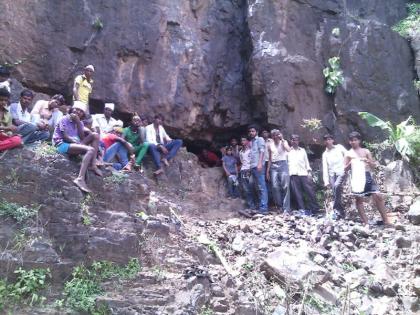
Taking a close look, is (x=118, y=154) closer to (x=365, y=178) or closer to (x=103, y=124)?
(x=103, y=124)

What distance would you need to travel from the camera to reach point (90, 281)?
6.05 m

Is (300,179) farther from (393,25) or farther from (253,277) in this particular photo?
(393,25)

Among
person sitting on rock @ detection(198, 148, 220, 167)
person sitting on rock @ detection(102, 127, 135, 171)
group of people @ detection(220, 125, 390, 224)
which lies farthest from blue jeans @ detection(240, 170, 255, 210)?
person sitting on rock @ detection(102, 127, 135, 171)

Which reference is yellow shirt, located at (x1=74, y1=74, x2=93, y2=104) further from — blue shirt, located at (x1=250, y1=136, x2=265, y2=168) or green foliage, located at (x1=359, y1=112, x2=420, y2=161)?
green foliage, located at (x1=359, y1=112, x2=420, y2=161)

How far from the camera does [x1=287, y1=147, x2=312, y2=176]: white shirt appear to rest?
10.5 metres

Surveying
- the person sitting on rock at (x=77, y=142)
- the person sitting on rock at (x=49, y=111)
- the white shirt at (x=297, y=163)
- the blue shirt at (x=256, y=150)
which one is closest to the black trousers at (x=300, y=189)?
the white shirt at (x=297, y=163)

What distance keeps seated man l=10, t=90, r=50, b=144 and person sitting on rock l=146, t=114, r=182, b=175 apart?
2808mm

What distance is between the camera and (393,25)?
51.5 feet

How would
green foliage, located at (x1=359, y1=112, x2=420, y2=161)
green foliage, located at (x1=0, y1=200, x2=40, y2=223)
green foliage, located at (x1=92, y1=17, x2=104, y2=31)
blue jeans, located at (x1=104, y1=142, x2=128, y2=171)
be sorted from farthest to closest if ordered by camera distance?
green foliage, located at (x1=92, y1=17, x2=104, y2=31), green foliage, located at (x1=359, y1=112, x2=420, y2=161), blue jeans, located at (x1=104, y1=142, x2=128, y2=171), green foliage, located at (x1=0, y1=200, x2=40, y2=223)

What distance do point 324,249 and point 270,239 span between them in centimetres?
95

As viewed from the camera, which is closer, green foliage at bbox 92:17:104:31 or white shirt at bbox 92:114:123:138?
white shirt at bbox 92:114:123:138

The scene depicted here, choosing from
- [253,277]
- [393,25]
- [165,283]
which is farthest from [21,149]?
[393,25]

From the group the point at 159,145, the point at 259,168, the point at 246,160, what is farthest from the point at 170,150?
the point at 259,168

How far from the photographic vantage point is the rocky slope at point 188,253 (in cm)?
606
